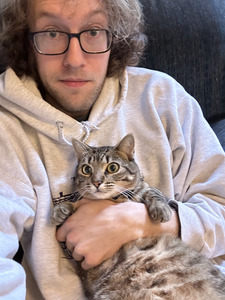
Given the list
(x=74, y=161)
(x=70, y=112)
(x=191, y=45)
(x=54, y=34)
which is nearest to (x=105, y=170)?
(x=74, y=161)

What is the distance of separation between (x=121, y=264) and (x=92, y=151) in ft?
1.25

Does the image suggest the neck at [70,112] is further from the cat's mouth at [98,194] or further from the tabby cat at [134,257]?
the cat's mouth at [98,194]

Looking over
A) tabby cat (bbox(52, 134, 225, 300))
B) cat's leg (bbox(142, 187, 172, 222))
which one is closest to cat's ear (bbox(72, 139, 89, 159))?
tabby cat (bbox(52, 134, 225, 300))

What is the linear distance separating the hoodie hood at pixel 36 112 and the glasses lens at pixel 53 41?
0.46 ft

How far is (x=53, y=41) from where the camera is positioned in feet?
4.13

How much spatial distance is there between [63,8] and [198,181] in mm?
783

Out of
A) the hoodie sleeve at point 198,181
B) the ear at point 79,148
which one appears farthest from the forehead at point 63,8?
the hoodie sleeve at point 198,181

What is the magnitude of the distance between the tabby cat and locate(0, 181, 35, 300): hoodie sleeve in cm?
10

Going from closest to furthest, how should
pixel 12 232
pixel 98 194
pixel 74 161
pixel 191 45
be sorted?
pixel 12 232 → pixel 98 194 → pixel 74 161 → pixel 191 45

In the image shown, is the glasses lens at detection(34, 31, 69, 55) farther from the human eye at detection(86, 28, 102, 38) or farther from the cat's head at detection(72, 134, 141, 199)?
the cat's head at detection(72, 134, 141, 199)

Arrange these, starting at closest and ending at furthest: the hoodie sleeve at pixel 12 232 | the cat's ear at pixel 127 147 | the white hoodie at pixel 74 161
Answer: the hoodie sleeve at pixel 12 232 < the white hoodie at pixel 74 161 < the cat's ear at pixel 127 147

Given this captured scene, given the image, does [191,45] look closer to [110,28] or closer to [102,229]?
[110,28]

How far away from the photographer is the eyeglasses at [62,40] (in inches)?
49.4

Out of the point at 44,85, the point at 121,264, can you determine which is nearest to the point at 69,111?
the point at 44,85
